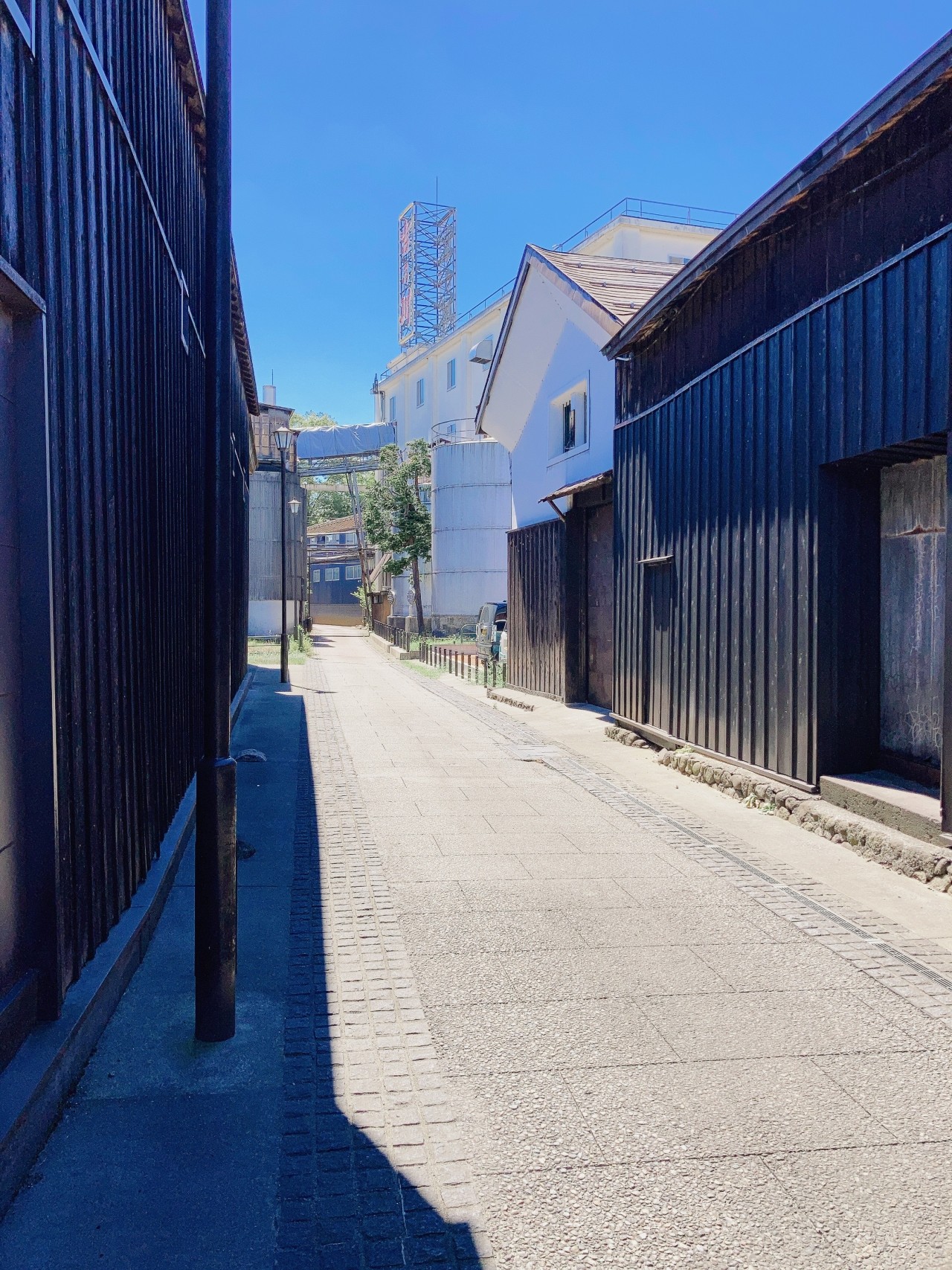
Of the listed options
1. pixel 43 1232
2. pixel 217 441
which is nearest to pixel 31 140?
pixel 217 441

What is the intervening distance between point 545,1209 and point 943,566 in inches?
213

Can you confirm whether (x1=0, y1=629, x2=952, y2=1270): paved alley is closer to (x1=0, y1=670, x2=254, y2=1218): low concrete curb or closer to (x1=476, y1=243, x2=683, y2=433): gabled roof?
(x1=0, y1=670, x2=254, y2=1218): low concrete curb

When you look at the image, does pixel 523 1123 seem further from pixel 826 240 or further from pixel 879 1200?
pixel 826 240

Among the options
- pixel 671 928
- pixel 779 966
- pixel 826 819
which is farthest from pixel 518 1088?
pixel 826 819

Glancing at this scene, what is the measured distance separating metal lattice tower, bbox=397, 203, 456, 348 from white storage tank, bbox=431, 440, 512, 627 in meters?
27.3

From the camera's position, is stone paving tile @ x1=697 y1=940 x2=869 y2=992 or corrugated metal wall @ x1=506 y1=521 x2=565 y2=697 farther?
corrugated metal wall @ x1=506 y1=521 x2=565 y2=697

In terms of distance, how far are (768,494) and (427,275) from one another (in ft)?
193

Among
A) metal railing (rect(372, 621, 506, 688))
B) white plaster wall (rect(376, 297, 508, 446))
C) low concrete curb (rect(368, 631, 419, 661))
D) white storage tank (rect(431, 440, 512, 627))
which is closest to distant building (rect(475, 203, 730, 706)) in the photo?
metal railing (rect(372, 621, 506, 688))

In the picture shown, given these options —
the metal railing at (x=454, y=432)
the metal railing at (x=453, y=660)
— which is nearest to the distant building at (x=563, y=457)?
the metal railing at (x=453, y=660)

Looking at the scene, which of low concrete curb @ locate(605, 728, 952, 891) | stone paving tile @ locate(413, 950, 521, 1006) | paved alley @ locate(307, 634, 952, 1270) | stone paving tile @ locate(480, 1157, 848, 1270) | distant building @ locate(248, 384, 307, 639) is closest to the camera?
stone paving tile @ locate(480, 1157, 848, 1270)

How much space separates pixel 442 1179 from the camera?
277 cm

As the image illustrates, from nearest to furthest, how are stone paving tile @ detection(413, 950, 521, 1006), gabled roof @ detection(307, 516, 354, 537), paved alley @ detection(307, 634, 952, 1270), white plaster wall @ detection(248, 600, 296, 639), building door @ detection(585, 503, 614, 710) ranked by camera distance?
paved alley @ detection(307, 634, 952, 1270) → stone paving tile @ detection(413, 950, 521, 1006) → building door @ detection(585, 503, 614, 710) → white plaster wall @ detection(248, 600, 296, 639) → gabled roof @ detection(307, 516, 354, 537)

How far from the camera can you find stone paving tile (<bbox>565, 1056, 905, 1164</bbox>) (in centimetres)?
298

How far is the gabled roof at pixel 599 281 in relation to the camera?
42.8 feet
